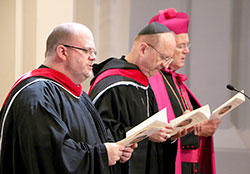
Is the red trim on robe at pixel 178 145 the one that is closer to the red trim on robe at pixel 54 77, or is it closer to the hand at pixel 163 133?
the hand at pixel 163 133

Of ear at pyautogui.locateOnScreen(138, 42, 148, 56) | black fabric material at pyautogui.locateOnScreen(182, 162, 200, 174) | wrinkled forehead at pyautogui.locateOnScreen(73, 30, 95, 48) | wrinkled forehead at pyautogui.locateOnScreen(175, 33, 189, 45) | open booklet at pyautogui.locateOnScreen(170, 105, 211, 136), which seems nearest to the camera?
wrinkled forehead at pyautogui.locateOnScreen(73, 30, 95, 48)

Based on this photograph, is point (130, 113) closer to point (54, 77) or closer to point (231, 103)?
point (231, 103)

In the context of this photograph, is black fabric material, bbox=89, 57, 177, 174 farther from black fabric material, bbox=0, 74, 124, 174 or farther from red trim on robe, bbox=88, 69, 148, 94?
black fabric material, bbox=0, 74, 124, 174

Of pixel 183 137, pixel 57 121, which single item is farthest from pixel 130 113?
pixel 57 121

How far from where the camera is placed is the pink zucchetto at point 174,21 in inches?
185

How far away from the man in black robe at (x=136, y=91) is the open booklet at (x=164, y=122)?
8.0 inches

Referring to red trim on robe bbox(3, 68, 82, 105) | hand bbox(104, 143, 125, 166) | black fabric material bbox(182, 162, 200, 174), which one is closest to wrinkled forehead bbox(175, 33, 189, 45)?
black fabric material bbox(182, 162, 200, 174)

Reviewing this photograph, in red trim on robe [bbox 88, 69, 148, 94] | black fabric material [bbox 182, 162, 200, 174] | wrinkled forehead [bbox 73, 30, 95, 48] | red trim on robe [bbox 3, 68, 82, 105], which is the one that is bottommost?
black fabric material [bbox 182, 162, 200, 174]

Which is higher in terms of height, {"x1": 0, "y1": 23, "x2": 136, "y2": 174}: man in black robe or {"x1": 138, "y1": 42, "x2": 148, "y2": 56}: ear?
{"x1": 138, "y1": 42, "x2": 148, "y2": 56}: ear

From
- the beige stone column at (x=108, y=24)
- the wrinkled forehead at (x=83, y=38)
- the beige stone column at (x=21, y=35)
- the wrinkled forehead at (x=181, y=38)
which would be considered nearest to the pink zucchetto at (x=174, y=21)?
the wrinkled forehead at (x=181, y=38)

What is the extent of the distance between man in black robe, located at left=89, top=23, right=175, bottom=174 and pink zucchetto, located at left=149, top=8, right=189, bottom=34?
0.56m

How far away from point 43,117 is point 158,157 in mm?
1548

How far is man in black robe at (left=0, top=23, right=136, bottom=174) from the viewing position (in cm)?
271

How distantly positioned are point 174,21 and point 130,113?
1.31m
